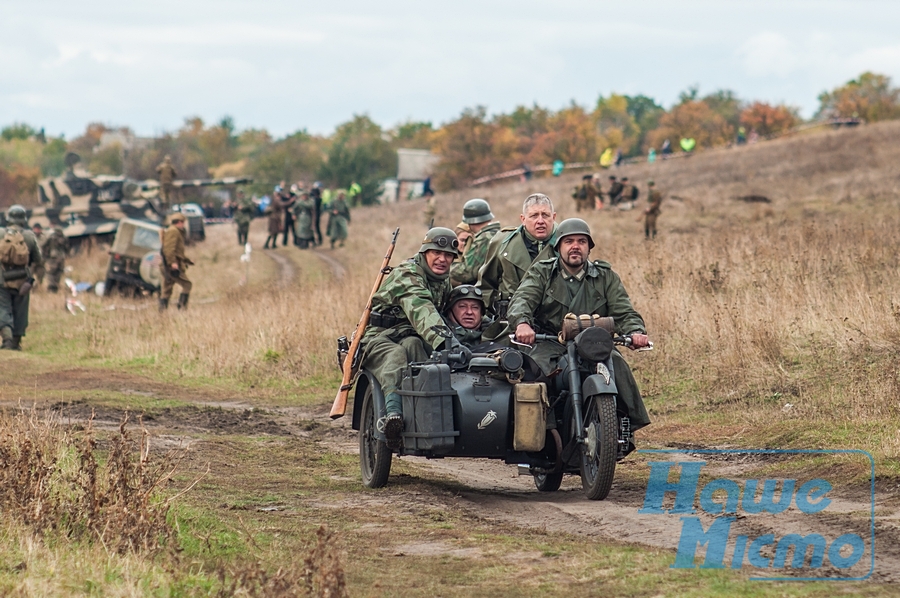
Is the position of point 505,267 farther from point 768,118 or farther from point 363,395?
point 768,118

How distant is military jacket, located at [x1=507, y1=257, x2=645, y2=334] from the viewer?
8.70 metres

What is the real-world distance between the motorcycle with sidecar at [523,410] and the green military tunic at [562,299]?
0.69 feet

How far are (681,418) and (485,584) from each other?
6.41 metres

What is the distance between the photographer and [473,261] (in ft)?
39.0

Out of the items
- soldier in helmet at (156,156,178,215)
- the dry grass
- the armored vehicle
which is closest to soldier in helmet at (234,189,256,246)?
soldier in helmet at (156,156,178,215)

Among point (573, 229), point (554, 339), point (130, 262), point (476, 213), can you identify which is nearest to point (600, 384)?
point (554, 339)

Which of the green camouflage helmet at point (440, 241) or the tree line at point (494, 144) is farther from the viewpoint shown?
the tree line at point (494, 144)

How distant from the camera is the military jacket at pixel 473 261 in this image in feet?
38.8

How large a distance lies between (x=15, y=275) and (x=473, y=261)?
970 cm

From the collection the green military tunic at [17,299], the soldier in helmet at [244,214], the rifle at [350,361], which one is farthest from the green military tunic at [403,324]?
the soldier in helmet at [244,214]

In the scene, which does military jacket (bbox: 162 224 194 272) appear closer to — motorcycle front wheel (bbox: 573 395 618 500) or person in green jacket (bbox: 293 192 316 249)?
person in green jacket (bbox: 293 192 316 249)

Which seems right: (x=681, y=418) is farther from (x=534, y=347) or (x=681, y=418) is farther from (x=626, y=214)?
(x=626, y=214)

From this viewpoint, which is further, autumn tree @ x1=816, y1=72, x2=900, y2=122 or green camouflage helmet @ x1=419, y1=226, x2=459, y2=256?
autumn tree @ x1=816, y1=72, x2=900, y2=122

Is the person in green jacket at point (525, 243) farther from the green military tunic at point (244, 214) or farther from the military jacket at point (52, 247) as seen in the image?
the green military tunic at point (244, 214)
